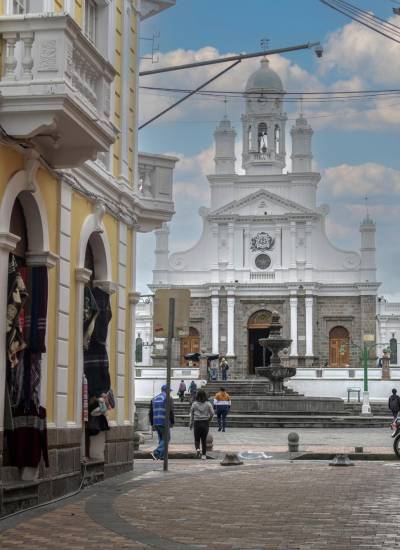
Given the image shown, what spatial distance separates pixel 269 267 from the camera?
2734 inches

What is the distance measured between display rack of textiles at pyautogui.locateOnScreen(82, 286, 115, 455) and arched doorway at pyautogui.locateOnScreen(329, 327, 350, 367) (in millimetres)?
53431

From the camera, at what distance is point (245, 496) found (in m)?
12.9

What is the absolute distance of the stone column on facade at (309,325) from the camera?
217 feet

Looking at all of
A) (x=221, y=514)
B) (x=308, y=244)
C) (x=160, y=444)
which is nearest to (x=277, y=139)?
(x=308, y=244)

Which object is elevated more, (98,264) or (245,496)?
(98,264)

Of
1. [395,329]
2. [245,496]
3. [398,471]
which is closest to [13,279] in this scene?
[245,496]

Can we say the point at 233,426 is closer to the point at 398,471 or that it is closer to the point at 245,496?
the point at 398,471

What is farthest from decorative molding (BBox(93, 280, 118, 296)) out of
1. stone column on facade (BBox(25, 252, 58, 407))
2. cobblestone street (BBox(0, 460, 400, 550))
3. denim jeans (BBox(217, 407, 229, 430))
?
denim jeans (BBox(217, 407, 229, 430))

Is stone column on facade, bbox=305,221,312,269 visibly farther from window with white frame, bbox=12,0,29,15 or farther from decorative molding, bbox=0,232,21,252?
decorative molding, bbox=0,232,21,252

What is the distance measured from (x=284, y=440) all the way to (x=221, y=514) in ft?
59.3

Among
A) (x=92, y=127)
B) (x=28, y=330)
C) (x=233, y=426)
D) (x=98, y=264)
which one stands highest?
(x=92, y=127)

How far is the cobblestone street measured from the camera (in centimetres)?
905

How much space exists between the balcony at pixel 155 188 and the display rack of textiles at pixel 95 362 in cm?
327

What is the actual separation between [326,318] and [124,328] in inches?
2043
